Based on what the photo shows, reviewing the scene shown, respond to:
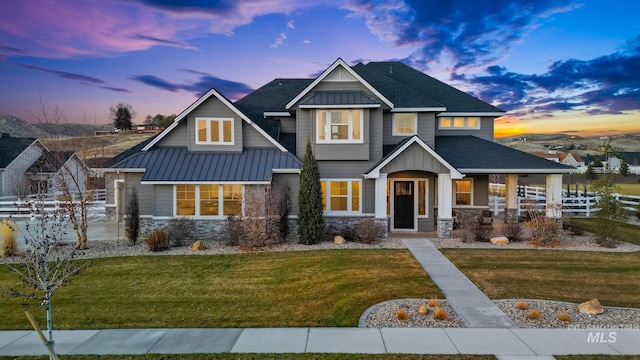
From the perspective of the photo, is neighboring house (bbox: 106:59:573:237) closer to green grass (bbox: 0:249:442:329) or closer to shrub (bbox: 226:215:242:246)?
shrub (bbox: 226:215:242:246)

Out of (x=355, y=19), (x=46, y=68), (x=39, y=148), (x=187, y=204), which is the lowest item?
(x=187, y=204)

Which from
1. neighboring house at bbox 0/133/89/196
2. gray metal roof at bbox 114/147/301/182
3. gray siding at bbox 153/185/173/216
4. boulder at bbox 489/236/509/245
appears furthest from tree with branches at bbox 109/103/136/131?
boulder at bbox 489/236/509/245

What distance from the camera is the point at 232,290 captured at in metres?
9.85

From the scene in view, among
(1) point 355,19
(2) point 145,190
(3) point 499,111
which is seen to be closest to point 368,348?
(2) point 145,190

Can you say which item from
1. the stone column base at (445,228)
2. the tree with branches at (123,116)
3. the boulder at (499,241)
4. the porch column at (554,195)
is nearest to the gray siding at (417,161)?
the stone column base at (445,228)

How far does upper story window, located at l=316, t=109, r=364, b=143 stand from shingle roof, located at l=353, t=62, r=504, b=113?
2.55 m

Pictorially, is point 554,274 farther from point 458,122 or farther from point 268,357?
point 458,122

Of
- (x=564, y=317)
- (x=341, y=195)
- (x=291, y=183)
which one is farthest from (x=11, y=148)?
(x=564, y=317)

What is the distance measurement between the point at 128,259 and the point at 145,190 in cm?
494

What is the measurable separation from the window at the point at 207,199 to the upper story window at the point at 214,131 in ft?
7.82

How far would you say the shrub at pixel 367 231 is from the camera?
1498cm

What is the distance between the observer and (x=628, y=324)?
7488 millimetres

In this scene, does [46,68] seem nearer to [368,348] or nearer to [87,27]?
[87,27]

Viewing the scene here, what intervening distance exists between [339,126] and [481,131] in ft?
28.8
